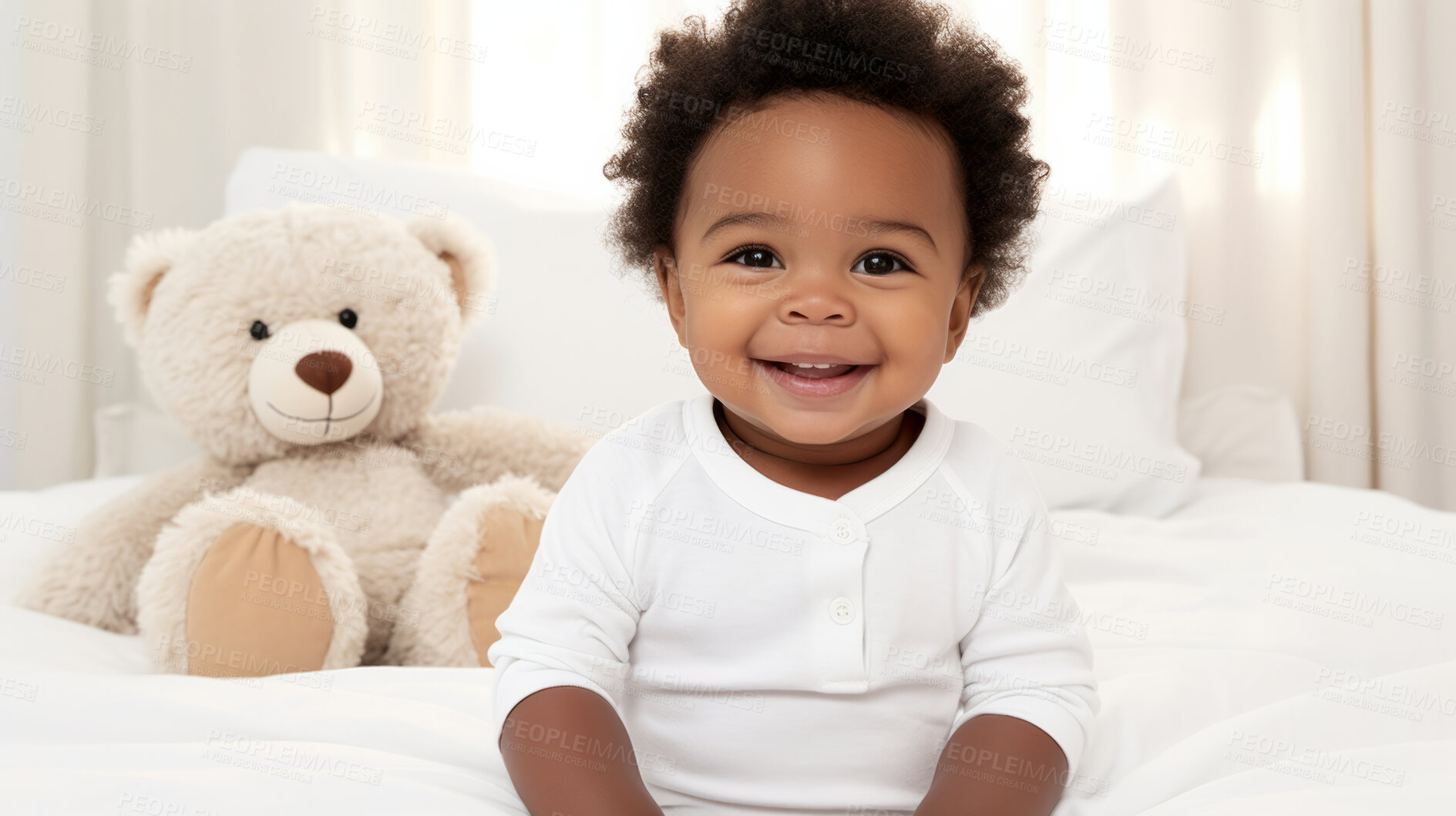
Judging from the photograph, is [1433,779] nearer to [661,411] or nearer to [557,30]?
[661,411]

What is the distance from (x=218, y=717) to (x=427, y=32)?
64.9 inches

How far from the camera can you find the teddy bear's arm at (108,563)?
1.11m

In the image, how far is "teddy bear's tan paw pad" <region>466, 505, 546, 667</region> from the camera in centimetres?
103

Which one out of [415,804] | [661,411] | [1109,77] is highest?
[1109,77]

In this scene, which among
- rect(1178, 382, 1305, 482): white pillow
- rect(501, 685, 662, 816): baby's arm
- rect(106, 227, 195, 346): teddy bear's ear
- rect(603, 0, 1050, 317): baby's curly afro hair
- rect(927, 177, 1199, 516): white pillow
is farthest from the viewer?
rect(1178, 382, 1305, 482): white pillow

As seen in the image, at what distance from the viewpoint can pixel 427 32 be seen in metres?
2.07

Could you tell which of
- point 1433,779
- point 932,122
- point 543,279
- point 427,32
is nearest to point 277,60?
point 427,32

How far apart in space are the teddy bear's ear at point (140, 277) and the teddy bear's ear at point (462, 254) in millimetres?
284

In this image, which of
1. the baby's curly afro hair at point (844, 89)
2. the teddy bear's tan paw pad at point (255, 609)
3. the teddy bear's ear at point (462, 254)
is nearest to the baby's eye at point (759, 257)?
the baby's curly afro hair at point (844, 89)

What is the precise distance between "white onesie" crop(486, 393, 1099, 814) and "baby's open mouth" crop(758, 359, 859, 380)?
0.08 m

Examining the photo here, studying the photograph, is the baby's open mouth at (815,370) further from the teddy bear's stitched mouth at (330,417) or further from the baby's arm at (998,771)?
the teddy bear's stitched mouth at (330,417)

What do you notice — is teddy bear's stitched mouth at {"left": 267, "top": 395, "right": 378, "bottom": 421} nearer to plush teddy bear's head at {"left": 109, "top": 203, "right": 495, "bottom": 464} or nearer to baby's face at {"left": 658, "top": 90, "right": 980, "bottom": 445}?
plush teddy bear's head at {"left": 109, "top": 203, "right": 495, "bottom": 464}

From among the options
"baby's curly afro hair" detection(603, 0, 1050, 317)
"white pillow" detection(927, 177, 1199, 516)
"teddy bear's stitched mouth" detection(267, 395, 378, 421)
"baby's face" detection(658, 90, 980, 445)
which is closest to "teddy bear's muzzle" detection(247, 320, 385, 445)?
"teddy bear's stitched mouth" detection(267, 395, 378, 421)

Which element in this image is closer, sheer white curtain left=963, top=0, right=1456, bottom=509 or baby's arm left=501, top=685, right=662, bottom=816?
baby's arm left=501, top=685, right=662, bottom=816
